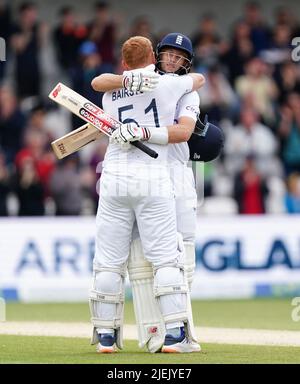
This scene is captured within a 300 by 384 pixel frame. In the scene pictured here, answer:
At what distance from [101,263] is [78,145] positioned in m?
1.02

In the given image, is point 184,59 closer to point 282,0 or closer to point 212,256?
point 212,256

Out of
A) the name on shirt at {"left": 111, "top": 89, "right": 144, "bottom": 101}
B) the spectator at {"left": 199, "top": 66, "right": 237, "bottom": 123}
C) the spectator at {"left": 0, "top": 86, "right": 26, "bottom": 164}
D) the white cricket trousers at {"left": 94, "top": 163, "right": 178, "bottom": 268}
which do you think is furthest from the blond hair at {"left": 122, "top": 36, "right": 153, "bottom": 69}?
the spectator at {"left": 199, "top": 66, "right": 237, "bottom": 123}

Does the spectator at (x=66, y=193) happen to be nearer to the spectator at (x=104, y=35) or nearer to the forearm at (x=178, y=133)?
the spectator at (x=104, y=35)

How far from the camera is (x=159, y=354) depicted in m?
8.87

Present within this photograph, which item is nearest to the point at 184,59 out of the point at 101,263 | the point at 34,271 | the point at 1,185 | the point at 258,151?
the point at 101,263

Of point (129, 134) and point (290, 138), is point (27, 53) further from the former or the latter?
point (129, 134)

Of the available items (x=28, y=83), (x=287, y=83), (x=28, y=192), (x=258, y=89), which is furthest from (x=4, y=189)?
(x=287, y=83)

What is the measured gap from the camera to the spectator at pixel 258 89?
19.4 m

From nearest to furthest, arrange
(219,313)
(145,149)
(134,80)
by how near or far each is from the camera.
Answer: (134,80) → (145,149) → (219,313)

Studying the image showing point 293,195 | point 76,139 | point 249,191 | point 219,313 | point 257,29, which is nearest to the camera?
point 76,139

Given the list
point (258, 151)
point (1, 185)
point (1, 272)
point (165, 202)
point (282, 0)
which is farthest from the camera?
point (282, 0)

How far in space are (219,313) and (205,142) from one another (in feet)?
14.2

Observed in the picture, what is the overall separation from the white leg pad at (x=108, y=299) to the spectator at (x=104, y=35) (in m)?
11.1

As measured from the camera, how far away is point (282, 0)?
2228cm
